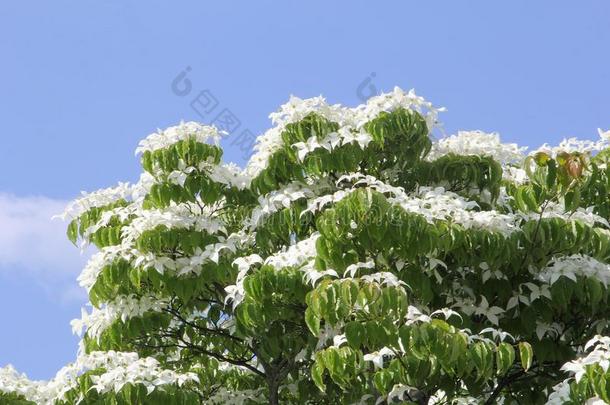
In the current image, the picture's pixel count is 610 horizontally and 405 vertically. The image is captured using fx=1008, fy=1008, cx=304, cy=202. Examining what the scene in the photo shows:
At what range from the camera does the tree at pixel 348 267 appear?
7.71 m

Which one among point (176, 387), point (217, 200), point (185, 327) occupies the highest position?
point (217, 200)

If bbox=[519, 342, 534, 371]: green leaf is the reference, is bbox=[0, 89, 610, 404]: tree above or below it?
above

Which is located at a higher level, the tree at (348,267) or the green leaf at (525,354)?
the tree at (348,267)

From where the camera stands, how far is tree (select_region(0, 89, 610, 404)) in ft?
25.3

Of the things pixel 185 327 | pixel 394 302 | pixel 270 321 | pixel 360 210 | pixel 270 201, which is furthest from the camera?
pixel 185 327

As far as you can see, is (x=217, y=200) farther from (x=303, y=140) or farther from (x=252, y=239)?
(x=303, y=140)

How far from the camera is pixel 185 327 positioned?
34.8ft

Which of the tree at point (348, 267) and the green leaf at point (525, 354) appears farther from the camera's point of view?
the tree at point (348, 267)

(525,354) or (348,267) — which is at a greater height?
(348,267)

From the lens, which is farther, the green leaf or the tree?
the tree

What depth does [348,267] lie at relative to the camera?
783cm

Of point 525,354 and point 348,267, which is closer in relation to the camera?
point 525,354

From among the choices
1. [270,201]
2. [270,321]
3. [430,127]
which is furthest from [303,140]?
[270,321]

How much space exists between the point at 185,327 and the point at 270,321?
213 centimetres
